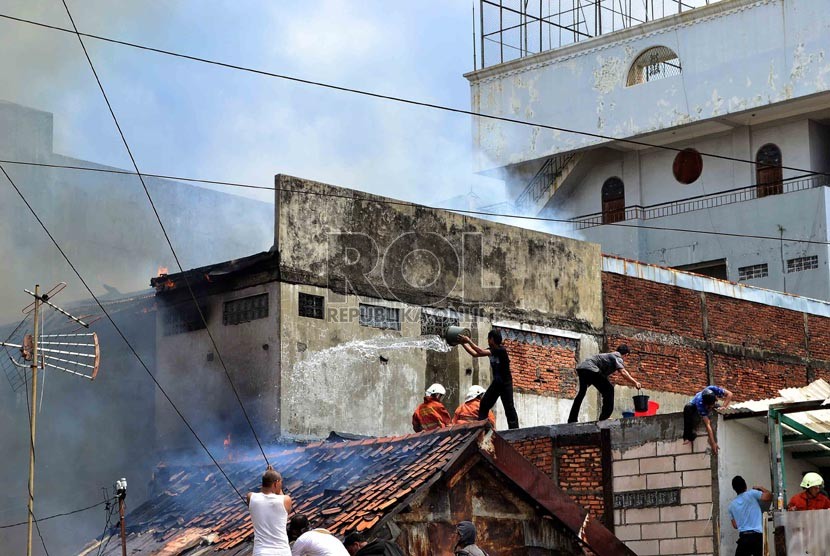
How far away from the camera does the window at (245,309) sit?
1849 centimetres

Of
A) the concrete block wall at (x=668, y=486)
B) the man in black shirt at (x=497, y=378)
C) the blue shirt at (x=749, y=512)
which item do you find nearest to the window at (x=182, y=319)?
the man in black shirt at (x=497, y=378)

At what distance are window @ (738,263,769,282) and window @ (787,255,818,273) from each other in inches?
24.0

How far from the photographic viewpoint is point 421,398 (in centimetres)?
2014

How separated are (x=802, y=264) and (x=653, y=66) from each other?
7412 millimetres

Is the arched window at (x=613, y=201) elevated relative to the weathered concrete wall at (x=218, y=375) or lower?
elevated

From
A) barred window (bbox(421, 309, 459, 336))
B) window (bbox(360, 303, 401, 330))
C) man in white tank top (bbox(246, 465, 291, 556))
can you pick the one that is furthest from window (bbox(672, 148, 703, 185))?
man in white tank top (bbox(246, 465, 291, 556))

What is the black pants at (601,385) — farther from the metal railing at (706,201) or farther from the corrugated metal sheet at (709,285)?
the metal railing at (706,201)

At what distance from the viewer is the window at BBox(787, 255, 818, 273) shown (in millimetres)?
31141

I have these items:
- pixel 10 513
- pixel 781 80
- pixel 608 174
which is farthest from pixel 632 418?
pixel 608 174

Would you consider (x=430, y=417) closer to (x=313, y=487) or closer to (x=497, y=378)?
(x=497, y=378)

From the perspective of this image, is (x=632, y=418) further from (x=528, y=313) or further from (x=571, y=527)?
(x=528, y=313)

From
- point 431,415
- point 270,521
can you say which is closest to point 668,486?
Answer: point 431,415

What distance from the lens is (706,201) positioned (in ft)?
111

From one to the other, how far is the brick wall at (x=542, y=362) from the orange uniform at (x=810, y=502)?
29.6 ft
